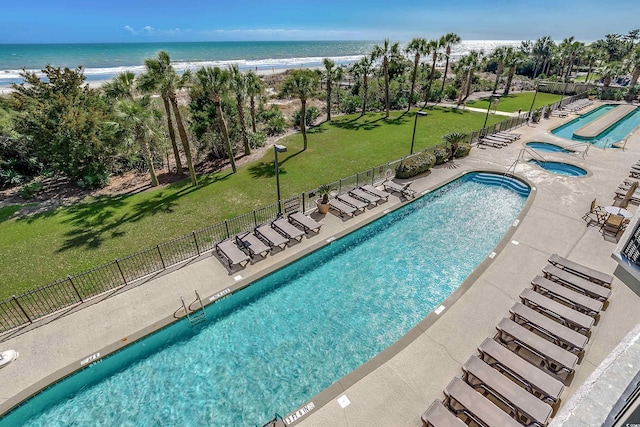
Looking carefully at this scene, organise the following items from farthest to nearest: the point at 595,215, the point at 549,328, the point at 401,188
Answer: the point at 401,188 < the point at 595,215 < the point at 549,328

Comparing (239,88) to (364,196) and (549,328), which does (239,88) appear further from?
(549,328)

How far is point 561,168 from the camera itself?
23.9m

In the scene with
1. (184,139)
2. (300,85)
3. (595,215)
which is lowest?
(595,215)

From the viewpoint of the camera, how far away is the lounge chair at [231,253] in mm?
13164

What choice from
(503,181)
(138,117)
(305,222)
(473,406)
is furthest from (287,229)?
(503,181)

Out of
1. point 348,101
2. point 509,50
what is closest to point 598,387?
point 348,101

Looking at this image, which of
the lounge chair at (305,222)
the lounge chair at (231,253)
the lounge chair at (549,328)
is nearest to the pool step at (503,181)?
the lounge chair at (549,328)

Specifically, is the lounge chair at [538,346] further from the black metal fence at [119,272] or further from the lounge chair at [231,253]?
the black metal fence at [119,272]

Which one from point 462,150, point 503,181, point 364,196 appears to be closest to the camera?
point 364,196

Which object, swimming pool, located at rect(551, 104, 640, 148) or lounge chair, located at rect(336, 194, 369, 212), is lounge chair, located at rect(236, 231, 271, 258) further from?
swimming pool, located at rect(551, 104, 640, 148)

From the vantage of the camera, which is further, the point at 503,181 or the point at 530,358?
the point at 503,181

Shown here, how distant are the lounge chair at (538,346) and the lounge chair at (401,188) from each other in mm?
10189

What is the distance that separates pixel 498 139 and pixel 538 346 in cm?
2409

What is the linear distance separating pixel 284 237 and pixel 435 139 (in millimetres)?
21998
